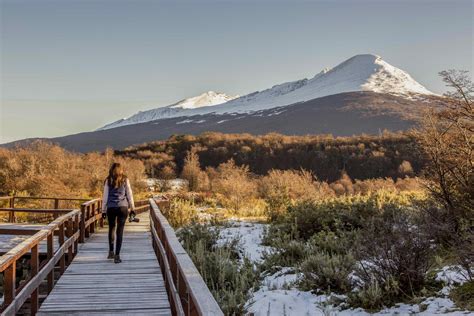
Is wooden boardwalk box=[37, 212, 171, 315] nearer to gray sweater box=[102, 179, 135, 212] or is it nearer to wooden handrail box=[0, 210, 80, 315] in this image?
wooden handrail box=[0, 210, 80, 315]

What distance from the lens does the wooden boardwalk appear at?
6117 millimetres

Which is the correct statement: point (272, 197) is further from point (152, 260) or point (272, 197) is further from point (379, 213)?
point (152, 260)

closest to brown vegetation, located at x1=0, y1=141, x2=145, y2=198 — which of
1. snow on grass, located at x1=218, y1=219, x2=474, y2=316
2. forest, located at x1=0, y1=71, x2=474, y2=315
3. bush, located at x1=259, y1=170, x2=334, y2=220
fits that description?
forest, located at x1=0, y1=71, x2=474, y2=315

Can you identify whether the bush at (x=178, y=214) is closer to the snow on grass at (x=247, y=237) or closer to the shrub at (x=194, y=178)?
the snow on grass at (x=247, y=237)

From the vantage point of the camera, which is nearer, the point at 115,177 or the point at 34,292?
the point at 34,292

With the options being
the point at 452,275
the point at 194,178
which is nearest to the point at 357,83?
the point at 194,178

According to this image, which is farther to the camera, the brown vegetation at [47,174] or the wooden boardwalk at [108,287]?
the brown vegetation at [47,174]

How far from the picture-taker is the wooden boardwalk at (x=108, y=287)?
612 centimetres

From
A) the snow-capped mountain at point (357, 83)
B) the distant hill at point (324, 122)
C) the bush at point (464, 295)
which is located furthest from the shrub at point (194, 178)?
the snow-capped mountain at point (357, 83)

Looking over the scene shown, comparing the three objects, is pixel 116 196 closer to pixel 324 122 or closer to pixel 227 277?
pixel 227 277

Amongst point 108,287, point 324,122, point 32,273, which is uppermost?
point 324,122

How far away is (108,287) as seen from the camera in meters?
7.24

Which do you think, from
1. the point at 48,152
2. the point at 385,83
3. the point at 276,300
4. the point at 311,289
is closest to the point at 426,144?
the point at 311,289

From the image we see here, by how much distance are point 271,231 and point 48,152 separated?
1769cm
